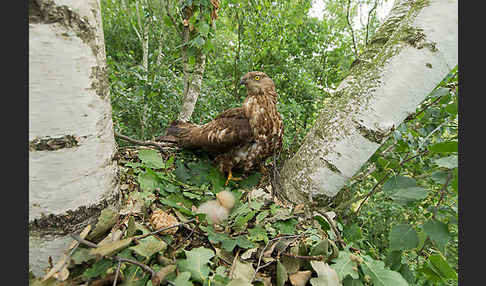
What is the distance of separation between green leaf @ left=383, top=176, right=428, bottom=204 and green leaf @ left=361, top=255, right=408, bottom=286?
0.80ft

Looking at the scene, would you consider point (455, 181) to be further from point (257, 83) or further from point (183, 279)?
point (257, 83)

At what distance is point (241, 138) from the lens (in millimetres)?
1602

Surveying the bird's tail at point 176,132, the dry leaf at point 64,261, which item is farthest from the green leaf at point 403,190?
the bird's tail at point 176,132

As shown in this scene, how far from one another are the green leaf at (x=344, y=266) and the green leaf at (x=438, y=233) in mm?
263

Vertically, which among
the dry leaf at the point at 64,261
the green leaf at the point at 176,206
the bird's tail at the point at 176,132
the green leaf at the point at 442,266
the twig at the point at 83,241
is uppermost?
the green leaf at the point at 442,266

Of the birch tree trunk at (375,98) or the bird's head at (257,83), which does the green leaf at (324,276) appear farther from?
the bird's head at (257,83)

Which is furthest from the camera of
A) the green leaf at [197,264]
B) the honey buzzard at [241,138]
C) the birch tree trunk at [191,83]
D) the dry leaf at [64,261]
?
the birch tree trunk at [191,83]

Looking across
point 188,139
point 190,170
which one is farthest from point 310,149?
point 188,139

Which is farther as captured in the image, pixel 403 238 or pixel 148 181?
pixel 148 181

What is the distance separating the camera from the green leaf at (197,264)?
2.17 ft

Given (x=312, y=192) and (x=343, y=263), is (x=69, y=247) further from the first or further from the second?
(x=312, y=192)

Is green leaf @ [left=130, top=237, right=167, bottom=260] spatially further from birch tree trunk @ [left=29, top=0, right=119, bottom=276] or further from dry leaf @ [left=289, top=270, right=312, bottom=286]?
dry leaf @ [left=289, top=270, right=312, bottom=286]

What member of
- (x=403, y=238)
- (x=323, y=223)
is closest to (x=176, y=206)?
(x=323, y=223)

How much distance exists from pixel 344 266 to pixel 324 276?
0.11 meters
